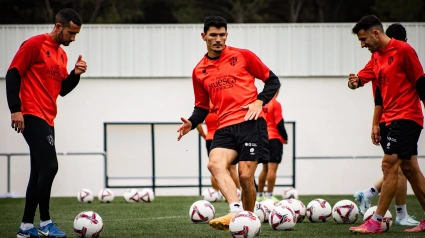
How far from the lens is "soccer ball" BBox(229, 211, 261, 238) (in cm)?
826

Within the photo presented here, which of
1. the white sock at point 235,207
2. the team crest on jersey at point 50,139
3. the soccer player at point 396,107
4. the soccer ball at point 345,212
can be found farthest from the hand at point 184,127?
the soccer ball at point 345,212

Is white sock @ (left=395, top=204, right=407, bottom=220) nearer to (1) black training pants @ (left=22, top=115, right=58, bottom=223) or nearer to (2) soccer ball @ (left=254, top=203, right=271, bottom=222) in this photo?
(2) soccer ball @ (left=254, top=203, right=271, bottom=222)

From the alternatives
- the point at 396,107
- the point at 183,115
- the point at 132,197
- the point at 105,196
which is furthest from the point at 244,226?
the point at 183,115

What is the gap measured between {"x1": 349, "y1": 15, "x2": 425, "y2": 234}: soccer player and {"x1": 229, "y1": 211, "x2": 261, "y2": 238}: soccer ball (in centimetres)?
175

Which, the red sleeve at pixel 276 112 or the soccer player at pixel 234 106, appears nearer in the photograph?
the soccer player at pixel 234 106

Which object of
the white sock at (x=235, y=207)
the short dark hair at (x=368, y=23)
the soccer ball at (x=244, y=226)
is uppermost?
the short dark hair at (x=368, y=23)

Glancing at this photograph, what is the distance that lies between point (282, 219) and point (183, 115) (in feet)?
55.3

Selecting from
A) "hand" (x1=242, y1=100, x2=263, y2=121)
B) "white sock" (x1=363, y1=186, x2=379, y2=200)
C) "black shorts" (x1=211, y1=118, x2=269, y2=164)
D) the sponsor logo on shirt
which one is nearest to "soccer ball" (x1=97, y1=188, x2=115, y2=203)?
"white sock" (x1=363, y1=186, x2=379, y2=200)

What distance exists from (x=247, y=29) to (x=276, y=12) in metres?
20.0

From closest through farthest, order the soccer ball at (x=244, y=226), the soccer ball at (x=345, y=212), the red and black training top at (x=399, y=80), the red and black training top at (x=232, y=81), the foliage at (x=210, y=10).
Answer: the soccer ball at (x=244, y=226)
the red and black training top at (x=399, y=80)
the red and black training top at (x=232, y=81)
the soccer ball at (x=345, y=212)
the foliage at (x=210, y=10)

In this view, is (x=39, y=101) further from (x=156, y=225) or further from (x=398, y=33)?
(x=398, y=33)

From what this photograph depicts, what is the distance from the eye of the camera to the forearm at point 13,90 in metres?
8.79

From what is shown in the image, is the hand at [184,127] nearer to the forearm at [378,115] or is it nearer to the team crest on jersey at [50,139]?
the team crest on jersey at [50,139]

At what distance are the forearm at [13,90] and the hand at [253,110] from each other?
2600 mm
